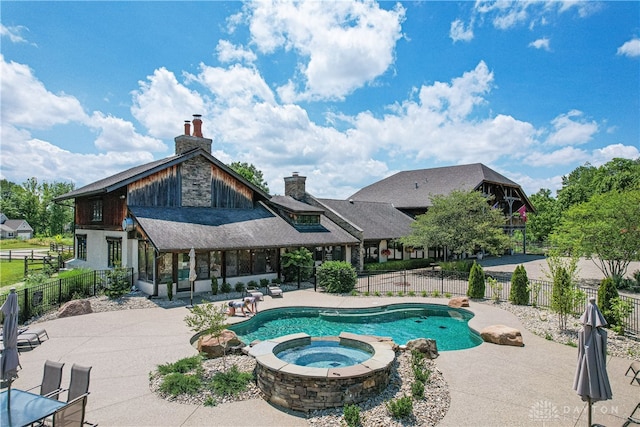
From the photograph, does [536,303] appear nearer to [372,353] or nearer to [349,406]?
[372,353]

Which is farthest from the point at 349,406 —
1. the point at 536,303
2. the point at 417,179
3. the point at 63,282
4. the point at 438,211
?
the point at 417,179

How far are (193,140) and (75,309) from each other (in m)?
12.0

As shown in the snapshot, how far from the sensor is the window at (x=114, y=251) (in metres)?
19.6

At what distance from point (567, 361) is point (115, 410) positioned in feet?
35.0

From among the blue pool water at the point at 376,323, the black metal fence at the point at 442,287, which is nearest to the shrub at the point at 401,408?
the blue pool water at the point at 376,323

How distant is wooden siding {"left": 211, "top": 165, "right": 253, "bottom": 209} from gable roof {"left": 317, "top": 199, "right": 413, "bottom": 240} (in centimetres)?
704

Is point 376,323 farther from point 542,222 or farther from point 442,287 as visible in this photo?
point 542,222

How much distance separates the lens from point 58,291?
15.2 metres

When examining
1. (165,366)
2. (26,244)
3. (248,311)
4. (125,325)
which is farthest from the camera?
(26,244)

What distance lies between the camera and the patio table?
17.3 ft

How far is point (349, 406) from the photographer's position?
7102 millimetres

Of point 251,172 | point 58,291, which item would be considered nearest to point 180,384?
point 58,291

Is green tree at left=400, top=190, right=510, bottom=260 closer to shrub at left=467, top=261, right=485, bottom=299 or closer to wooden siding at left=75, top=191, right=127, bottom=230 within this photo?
shrub at left=467, top=261, right=485, bottom=299

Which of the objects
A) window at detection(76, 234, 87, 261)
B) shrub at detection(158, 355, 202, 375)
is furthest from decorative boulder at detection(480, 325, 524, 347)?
window at detection(76, 234, 87, 261)
